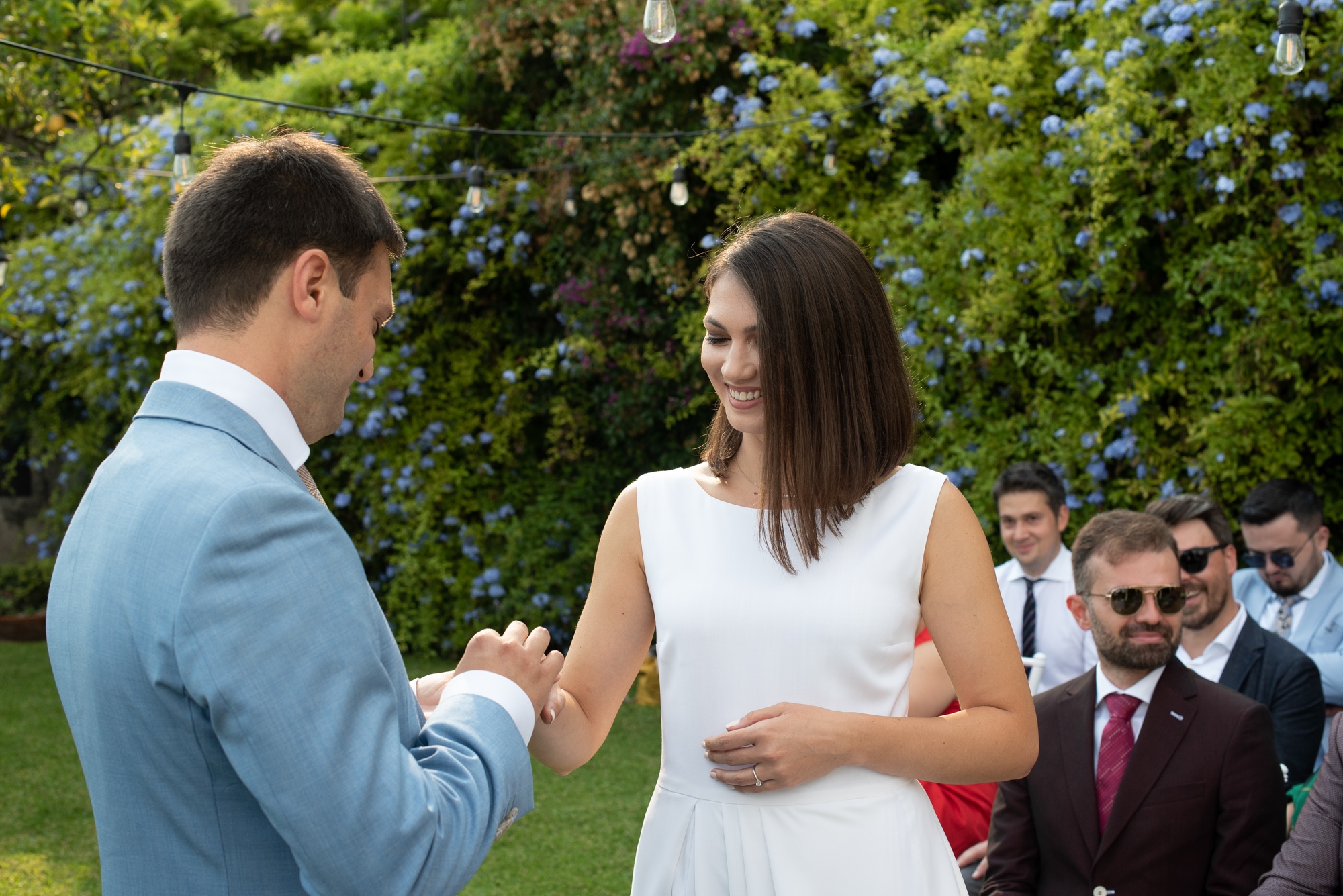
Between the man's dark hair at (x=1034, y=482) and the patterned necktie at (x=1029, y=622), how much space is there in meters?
0.32

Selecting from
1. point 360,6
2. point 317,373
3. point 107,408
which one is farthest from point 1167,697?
point 360,6

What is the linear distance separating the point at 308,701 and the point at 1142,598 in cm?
237

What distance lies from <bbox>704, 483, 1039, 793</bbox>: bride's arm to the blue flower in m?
3.43

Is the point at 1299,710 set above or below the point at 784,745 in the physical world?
below

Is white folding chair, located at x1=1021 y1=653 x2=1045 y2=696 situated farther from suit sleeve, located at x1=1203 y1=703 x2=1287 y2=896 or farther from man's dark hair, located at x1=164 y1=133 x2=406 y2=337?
man's dark hair, located at x1=164 y1=133 x2=406 y2=337

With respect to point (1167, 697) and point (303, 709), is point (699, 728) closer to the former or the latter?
point (303, 709)

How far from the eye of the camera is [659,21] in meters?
3.30

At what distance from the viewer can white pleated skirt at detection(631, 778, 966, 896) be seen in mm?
1725

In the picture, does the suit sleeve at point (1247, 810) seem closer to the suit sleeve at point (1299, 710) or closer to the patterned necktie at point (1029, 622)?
the suit sleeve at point (1299, 710)

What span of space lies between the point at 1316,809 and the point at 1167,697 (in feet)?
Answer: 1.32

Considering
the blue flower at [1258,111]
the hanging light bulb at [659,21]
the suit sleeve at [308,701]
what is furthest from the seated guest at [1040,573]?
the suit sleeve at [308,701]

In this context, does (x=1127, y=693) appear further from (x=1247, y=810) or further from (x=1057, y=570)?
(x=1057, y=570)

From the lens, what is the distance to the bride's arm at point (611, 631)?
1934 millimetres

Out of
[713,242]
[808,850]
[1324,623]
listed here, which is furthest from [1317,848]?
[713,242]
